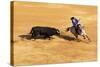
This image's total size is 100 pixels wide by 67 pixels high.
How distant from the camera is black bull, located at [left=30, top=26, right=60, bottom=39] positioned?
240 cm

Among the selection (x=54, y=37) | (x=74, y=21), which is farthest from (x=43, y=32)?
(x=74, y=21)

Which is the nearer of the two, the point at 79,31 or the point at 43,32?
the point at 43,32

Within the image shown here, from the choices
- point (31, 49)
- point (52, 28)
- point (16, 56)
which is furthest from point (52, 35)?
point (16, 56)

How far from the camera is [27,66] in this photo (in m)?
2.38

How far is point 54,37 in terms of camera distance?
2.49 metres

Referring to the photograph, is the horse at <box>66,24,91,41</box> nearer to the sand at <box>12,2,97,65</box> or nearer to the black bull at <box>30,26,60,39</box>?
the sand at <box>12,2,97,65</box>

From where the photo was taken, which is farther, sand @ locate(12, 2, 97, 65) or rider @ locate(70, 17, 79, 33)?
rider @ locate(70, 17, 79, 33)

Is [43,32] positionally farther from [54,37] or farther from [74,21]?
[74,21]

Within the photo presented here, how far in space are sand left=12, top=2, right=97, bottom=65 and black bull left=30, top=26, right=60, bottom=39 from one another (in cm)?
4

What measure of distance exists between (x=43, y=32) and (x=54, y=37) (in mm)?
136

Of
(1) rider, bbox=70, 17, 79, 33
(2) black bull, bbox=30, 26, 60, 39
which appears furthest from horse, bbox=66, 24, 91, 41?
(2) black bull, bbox=30, 26, 60, 39

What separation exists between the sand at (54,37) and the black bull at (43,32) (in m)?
0.04

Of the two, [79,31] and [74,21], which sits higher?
[74,21]
